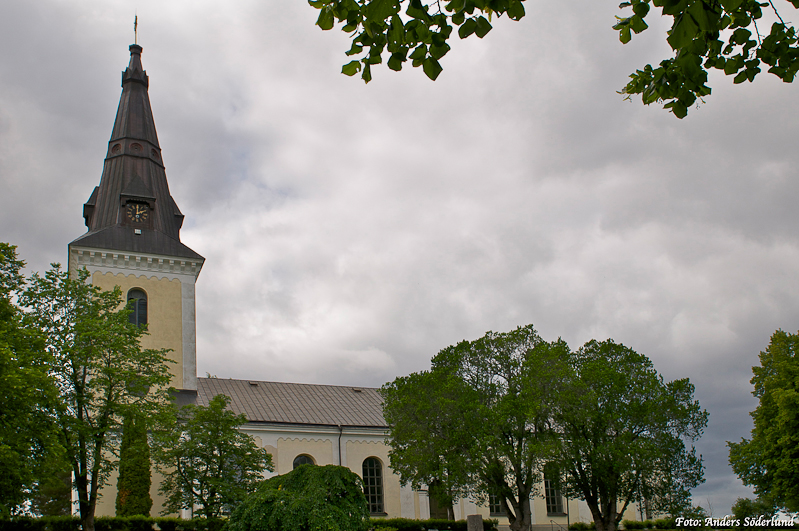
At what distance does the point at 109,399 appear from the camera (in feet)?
78.0

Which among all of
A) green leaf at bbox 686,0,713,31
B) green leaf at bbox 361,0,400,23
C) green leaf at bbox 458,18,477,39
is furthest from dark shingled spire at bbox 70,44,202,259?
green leaf at bbox 686,0,713,31

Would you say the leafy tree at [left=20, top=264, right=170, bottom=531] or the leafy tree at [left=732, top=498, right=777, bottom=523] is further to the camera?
the leafy tree at [left=732, top=498, right=777, bottom=523]

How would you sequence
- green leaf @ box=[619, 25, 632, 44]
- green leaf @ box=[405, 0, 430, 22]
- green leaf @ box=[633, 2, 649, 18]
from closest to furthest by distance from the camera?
green leaf @ box=[405, 0, 430, 22]
green leaf @ box=[633, 2, 649, 18]
green leaf @ box=[619, 25, 632, 44]

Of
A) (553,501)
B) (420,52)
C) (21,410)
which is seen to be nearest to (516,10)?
(420,52)

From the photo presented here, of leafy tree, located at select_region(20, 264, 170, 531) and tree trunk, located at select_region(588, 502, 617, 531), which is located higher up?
leafy tree, located at select_region(20, 264, 170, 531)

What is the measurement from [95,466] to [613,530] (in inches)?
865

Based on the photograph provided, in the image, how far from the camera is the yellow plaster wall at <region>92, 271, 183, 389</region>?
34.2 m

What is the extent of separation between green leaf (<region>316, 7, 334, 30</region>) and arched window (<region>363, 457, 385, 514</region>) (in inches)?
1352

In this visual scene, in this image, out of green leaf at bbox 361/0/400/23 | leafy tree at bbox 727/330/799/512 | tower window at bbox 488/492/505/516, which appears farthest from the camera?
tower window at bbox 488/492/505/516

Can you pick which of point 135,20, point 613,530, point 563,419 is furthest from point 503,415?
point 135,20

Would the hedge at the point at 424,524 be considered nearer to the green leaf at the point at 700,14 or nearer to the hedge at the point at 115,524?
the hedge at the point at 115,524

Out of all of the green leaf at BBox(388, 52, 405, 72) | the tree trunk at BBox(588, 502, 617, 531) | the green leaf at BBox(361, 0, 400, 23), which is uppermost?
the green leaf at BBox(388, 52, 405, 72)

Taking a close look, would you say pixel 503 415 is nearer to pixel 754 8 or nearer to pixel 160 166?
pixel 754 8

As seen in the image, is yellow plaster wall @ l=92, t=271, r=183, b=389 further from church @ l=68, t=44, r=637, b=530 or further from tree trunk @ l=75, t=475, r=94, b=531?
tree trunk @ l=75, t=475, r=94, b=531
